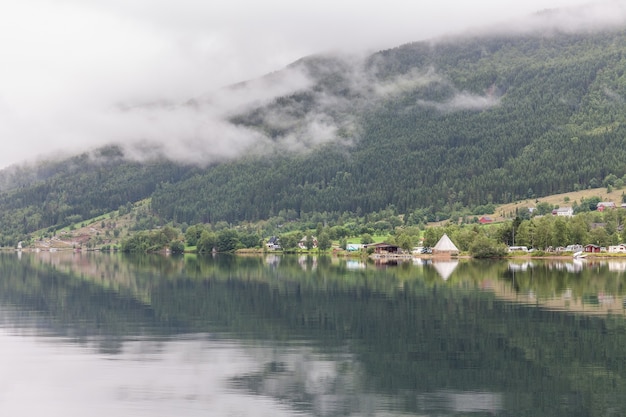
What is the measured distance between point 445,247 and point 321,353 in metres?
147

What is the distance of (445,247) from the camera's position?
190 m

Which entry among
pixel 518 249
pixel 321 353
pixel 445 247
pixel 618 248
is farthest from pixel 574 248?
pixel 321 353

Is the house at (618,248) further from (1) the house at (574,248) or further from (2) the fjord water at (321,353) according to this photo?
(2) the fjord water at (321,353)

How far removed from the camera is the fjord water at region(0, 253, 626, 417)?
35000 mm

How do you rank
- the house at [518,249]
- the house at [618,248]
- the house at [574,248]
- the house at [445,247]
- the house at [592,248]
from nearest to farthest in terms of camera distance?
the house at [618,248] → the house at [592,248] → the house at [574,248] → the house at [518,249] → the house at [445,247]

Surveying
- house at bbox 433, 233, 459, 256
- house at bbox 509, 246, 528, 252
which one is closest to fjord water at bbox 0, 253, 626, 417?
house at bbox 509, 246, 528, 252

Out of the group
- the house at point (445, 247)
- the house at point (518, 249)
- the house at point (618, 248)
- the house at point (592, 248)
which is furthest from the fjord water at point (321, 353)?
the house at point (445, 247)

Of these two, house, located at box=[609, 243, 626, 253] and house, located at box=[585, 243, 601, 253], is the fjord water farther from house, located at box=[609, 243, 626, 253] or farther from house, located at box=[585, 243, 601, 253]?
house, located at box=[585, 243, 601, 253]

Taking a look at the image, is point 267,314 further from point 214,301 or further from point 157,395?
point 157,395

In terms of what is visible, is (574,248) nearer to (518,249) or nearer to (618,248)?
(618,248)

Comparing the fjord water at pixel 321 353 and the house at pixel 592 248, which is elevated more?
the house at pixel 592 248

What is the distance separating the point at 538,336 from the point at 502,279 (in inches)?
1950

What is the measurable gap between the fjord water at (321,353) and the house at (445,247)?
334 feet

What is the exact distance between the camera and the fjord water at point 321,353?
3500 cm
